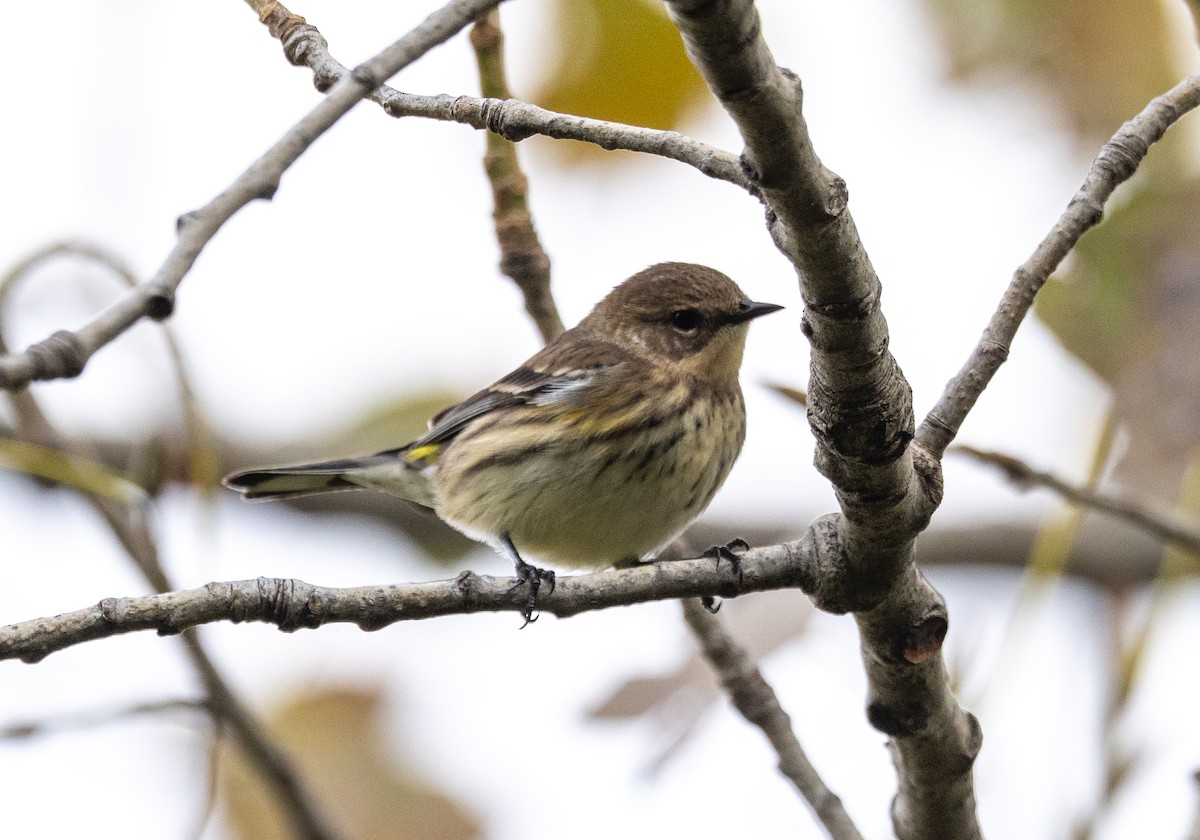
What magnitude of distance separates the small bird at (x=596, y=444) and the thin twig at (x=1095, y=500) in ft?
4.31

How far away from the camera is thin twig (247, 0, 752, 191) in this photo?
6.95 ft

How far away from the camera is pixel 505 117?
2.25 m

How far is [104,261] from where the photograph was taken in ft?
13.2

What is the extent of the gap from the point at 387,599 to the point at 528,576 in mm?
1486

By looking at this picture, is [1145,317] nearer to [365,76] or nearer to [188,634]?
[188,634]

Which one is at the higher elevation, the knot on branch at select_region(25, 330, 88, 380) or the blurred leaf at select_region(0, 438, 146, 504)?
the blurred leaf at select_region(0, 438, 146, 504)

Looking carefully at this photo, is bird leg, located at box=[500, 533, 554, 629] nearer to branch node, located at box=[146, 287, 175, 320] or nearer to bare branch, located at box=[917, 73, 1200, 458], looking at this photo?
bare branch, located at box=[917, 73, 1200, 458]

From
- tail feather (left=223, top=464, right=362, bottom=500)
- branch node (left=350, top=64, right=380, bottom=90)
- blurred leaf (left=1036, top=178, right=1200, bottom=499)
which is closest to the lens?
branch node (left=350, top=64, right=380, bottom=90)

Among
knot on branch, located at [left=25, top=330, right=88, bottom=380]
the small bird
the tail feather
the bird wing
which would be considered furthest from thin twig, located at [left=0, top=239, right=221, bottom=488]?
knot on branch, located at [left=25, top=330, right=88, bottom=380]

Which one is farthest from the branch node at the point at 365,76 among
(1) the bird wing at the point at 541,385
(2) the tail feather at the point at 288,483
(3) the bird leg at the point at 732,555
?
(2) the tail feather at the point at 288,483

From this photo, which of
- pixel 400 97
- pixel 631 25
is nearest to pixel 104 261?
pixel 631 25

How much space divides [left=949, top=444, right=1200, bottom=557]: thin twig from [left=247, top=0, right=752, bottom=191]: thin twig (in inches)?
47.1

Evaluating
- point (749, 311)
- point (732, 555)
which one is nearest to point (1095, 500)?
point (732, 555)

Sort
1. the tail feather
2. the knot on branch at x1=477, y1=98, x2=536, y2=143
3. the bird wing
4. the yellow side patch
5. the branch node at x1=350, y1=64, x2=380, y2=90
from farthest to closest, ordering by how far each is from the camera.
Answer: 1. the yellow side patch
2. the tail feather
3. the bird wing
4. the knot on branch at x1=477, y1=98, x2=536, y2=143
5. the branch node at x1=350, y1=64, x2=380, y2=90
